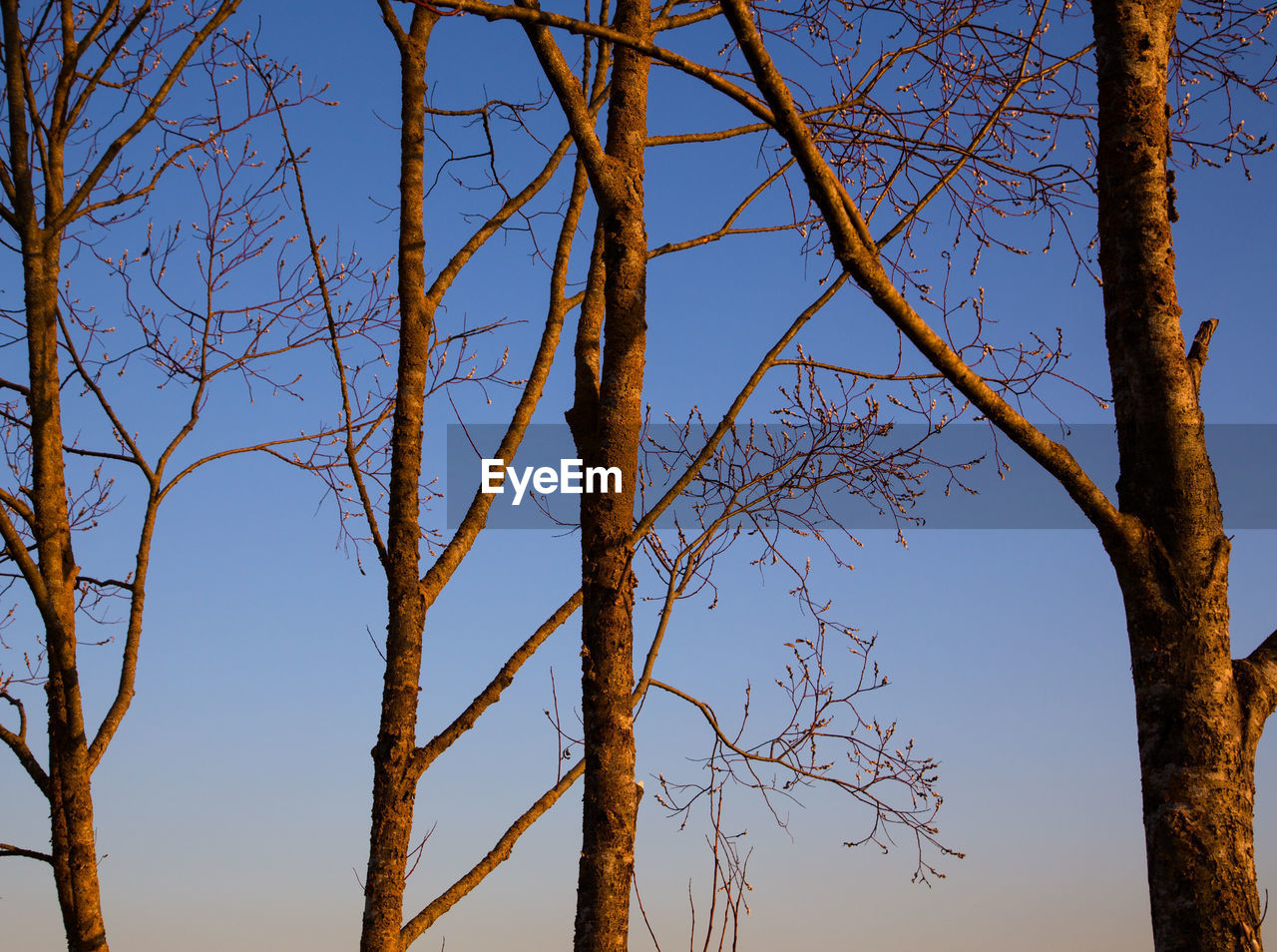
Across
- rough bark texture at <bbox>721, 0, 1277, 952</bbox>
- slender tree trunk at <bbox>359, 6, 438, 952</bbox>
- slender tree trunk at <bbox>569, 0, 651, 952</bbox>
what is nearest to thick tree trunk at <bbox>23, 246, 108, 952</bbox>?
slender tree trunk at <bbox>359, 6, 438, 952</bbox>

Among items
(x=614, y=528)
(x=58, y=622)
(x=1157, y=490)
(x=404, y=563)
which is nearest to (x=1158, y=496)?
(x=1157, y=490)

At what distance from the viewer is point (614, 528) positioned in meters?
3.10

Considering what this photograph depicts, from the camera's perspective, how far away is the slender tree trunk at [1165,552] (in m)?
2.33

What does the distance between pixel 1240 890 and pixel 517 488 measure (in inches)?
117

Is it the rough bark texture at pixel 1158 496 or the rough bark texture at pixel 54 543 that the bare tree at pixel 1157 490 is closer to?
the rough bark texture at pixel 1158 496

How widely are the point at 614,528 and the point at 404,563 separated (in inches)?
56.4

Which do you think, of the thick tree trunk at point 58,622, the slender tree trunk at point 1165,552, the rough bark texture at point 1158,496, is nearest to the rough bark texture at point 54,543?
the thick tree trunk at point 58,622

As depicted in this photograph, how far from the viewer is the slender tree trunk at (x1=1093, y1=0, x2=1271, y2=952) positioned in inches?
91.9

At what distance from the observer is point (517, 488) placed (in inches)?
179

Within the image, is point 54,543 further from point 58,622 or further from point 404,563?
point 404,563

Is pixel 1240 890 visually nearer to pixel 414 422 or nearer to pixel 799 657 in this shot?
pixel 799 657

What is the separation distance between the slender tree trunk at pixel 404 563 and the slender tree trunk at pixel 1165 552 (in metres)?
2.55

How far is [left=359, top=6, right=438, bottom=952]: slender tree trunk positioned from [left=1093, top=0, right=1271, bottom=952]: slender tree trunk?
2548 millimetres

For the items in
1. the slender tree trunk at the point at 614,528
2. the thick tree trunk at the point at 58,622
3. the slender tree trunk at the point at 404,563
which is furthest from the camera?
the thick tree trunk at the point at 58,622
